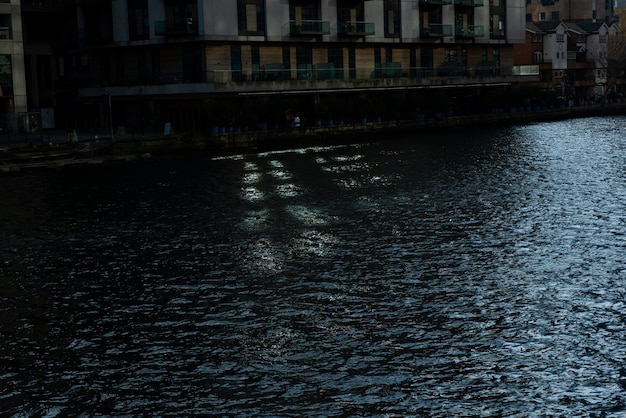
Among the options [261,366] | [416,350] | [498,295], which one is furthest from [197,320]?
[498,295]

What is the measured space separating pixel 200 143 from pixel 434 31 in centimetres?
3663

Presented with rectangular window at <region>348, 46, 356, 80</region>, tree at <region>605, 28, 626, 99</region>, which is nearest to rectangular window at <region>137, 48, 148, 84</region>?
rectangular window at <region>348, 46, 356, 80</region>

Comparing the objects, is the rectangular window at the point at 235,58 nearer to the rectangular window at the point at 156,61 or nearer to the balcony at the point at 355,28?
the rectangular window at the point at 156,61

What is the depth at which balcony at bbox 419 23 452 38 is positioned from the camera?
98300mm

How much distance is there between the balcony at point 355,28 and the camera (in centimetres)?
8969

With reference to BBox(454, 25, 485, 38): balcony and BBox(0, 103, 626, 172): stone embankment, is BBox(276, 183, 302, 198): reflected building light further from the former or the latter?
BBox(454, 25, 485, 38): balcony

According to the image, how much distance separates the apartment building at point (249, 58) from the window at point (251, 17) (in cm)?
9

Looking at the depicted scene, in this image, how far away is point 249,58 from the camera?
8406 cm

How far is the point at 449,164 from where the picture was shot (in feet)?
188

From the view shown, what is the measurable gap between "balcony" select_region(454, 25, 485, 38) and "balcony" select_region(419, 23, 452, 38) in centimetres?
172

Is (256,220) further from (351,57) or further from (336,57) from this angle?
(351,57)

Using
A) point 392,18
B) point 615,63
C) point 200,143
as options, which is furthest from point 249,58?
point 615,63

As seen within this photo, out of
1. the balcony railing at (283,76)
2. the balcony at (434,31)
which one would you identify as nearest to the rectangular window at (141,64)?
the balcony railing at (283,76)

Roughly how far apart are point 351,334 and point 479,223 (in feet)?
50.4
